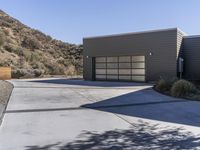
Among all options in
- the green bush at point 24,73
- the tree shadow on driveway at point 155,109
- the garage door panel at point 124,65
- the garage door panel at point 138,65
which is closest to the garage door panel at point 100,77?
the garage door panel at point 124,65

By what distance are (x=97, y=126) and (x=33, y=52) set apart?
3708cm

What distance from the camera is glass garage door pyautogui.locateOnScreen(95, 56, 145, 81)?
27.3 m

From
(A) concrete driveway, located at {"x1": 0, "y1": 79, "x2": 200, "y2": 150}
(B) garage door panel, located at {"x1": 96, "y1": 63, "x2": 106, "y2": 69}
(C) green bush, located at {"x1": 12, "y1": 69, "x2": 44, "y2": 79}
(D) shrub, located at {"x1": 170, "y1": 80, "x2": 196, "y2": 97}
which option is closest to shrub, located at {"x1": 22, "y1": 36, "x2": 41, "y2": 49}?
(C) green bush, located at {"x1": 12, "y1": 69, "x2": 44, "y2": 79}

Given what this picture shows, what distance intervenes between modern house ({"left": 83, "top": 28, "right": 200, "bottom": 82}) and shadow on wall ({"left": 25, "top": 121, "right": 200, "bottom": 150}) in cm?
1710

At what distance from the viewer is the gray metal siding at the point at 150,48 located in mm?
24922

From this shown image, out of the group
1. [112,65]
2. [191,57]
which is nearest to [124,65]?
[112,65]

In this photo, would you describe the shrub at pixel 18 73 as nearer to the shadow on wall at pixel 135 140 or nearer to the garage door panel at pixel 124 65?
the garage door panel at pixel 124 65

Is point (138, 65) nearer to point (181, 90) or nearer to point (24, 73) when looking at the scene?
point (181, 90)

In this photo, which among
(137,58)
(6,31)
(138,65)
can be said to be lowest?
(138,65)

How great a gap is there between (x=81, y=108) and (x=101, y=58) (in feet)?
62.6

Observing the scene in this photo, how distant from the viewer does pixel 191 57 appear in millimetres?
25641

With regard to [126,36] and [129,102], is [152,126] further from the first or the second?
[126,36]

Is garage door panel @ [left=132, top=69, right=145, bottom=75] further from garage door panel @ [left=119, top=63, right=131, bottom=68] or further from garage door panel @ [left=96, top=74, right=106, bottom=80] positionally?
garage door panel @ [left=96, top=74, right=106, bottom=80]

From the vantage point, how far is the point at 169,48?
25047 millimetres
